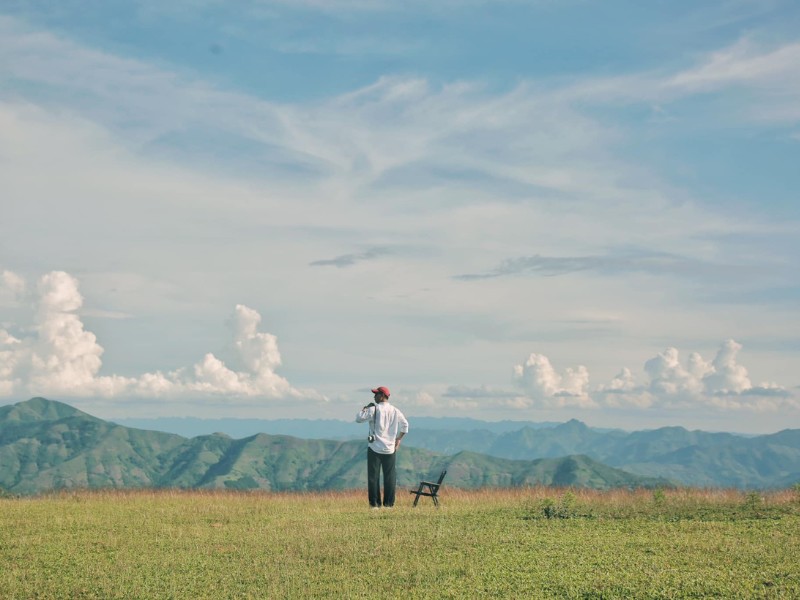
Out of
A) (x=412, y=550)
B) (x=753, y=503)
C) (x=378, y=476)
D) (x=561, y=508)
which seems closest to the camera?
(x=412, y=550)

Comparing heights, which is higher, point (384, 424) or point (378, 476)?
point (384, 424)

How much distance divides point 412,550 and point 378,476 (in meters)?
9.88

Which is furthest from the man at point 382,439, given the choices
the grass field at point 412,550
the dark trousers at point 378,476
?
the grass field at point 412,550

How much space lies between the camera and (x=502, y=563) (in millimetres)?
14961

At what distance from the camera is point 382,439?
26297mm

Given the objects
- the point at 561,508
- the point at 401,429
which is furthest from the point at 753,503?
the point at 401,429

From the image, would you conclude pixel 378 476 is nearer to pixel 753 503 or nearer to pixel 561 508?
pixel 561 508

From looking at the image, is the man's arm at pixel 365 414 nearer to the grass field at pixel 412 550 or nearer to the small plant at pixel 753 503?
the grass field at pixel 412 550

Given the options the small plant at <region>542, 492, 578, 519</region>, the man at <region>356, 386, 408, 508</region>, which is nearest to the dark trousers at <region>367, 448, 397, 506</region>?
the man at <region>356, 386, 408, 508</region>

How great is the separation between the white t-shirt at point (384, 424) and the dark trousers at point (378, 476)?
26cm

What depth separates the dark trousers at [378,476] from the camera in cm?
2603

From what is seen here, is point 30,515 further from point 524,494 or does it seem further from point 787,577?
point 787,577

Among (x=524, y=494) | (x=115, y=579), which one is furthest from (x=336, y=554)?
(x=524, y=494)

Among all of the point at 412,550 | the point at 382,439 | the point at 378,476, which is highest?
the point at 382,439
